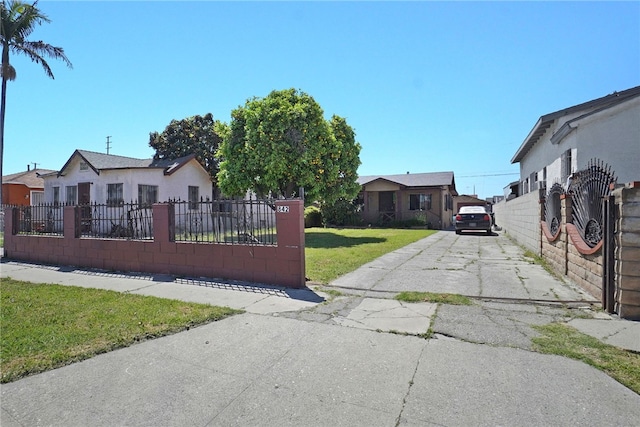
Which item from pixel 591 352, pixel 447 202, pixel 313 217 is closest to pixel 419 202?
pixel 447 202

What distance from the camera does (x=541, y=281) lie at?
7305 millimetres

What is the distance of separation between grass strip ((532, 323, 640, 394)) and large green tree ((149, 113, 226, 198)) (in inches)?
1071

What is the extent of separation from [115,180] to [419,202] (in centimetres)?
2087

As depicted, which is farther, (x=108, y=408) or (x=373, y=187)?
(x=373, y=187)

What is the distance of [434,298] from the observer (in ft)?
19.6

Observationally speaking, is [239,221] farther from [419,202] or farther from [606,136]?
[419,202]

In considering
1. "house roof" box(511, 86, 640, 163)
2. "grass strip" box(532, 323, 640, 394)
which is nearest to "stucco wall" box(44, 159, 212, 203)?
"house roof" box(511, 86, 640, 163)

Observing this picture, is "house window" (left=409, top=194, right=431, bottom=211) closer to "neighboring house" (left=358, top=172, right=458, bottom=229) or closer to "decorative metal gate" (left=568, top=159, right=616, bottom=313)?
"neighboring house" (left=358, top=172, right=458, bottom=229)

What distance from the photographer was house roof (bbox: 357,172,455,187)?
92.3ft

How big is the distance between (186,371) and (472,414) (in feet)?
8.35

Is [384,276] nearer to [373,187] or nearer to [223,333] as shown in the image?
[223,333]

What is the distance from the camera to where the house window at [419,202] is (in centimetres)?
2828

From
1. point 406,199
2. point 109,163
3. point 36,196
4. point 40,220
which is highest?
point 109,163

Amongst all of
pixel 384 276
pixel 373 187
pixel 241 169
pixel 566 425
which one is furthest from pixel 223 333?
pixel 373 187
